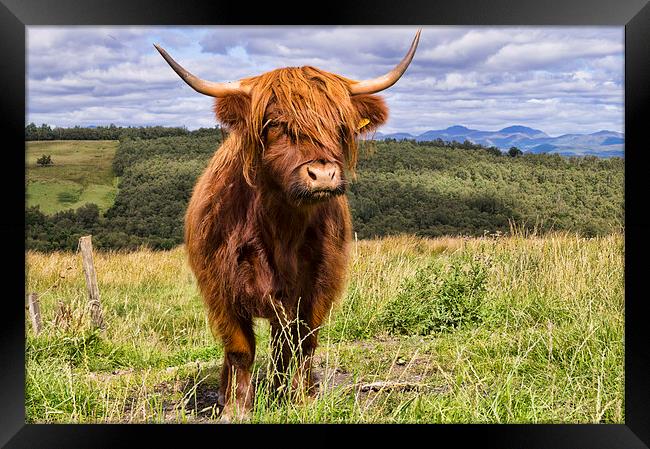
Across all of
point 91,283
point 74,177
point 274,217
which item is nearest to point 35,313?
point 91,283

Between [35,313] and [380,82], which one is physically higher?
[380,82]

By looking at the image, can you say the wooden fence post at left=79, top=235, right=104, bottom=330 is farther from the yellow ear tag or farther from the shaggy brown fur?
the yellow ear tag

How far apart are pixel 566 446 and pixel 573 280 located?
2377 mm

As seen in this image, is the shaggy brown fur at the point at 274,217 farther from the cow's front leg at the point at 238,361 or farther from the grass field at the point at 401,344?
the grass field at the point at 401,344

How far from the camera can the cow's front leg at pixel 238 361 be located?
3.86 m

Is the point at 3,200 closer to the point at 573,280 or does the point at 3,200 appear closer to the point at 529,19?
the point at 529,19

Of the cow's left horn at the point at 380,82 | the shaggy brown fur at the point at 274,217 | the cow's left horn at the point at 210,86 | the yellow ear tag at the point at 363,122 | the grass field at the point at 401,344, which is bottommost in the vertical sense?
the grass field at the point at 401,344

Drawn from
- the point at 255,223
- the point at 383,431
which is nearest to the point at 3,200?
the point at 255,223

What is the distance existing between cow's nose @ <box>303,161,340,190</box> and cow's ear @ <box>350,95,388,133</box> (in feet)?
2.24

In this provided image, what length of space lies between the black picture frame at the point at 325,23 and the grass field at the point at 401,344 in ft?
0.41

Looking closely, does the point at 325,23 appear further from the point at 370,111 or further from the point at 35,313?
the point at 35,313

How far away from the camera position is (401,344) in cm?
384

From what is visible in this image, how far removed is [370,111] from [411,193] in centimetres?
1000

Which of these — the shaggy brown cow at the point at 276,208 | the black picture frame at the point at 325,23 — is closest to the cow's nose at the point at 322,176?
the shaggy brown cow at the point at 276,208
